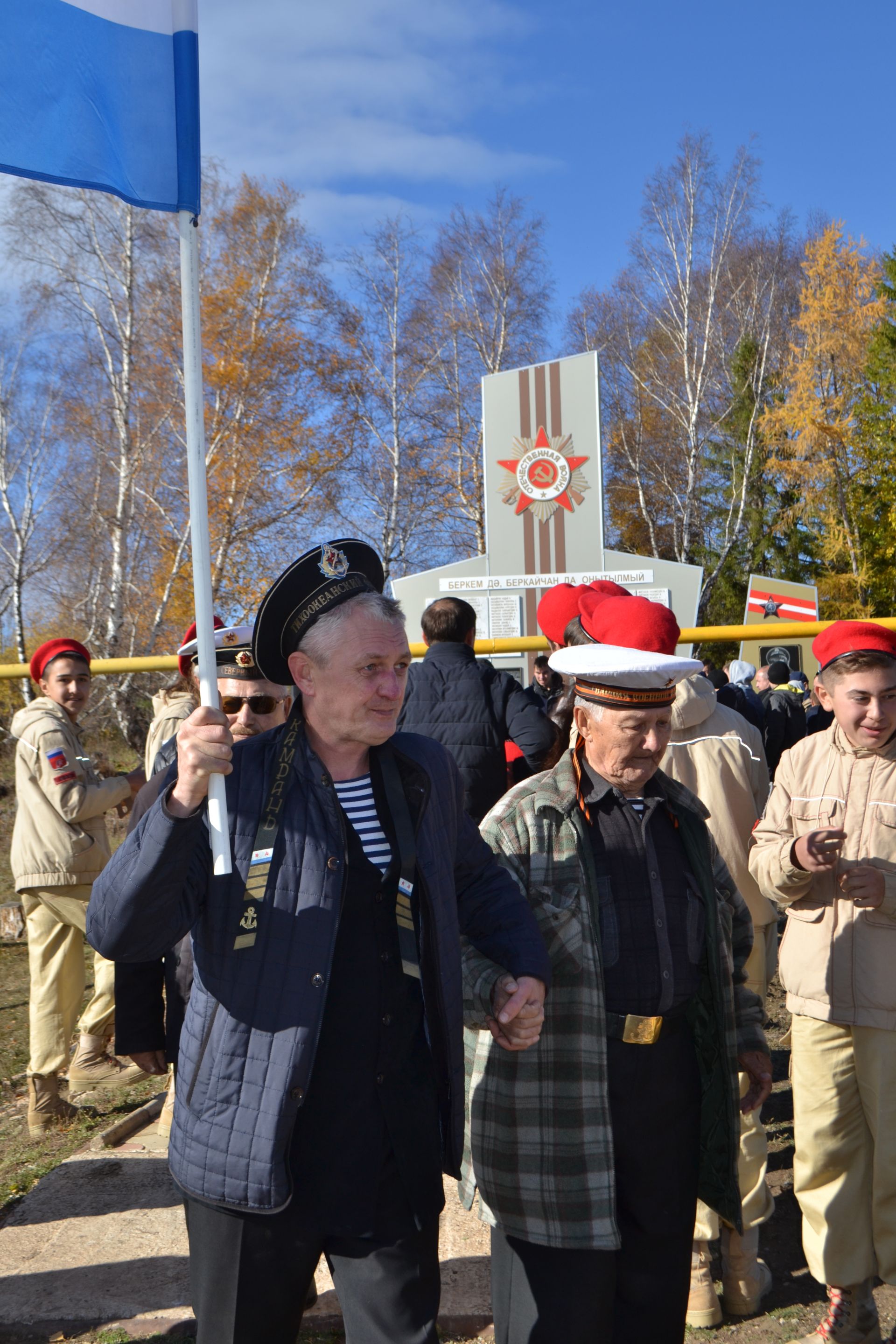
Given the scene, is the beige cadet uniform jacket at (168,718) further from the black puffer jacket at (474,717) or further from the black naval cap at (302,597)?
the black naval cap at (302,597)

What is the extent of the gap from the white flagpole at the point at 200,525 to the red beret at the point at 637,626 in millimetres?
1050

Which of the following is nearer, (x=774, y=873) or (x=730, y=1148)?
(x=730, y=1148)

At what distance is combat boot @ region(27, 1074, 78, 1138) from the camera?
482 centimetres

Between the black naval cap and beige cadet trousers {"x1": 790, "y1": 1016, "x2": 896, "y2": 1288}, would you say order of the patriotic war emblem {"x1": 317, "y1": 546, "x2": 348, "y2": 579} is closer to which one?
the black naval cap

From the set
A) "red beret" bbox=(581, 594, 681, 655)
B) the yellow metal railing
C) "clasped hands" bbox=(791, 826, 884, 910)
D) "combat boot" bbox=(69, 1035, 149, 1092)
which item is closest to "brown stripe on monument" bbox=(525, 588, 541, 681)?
the yellow metal railing

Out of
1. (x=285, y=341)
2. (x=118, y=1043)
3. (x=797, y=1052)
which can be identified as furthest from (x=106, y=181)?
(x=285, y=341)

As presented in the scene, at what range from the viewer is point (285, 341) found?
25.4 metres

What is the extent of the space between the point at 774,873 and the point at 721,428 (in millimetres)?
33225

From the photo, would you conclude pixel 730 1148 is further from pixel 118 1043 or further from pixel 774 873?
pixel 118 1043

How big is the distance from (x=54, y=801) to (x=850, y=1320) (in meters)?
3.87

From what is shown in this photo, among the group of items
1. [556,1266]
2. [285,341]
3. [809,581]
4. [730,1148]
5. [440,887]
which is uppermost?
[285,341]

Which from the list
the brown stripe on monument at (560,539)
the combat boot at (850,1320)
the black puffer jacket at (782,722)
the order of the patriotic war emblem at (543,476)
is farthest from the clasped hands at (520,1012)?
the order of the patriotic war emblem at (543,476)

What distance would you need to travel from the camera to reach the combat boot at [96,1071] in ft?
17.6

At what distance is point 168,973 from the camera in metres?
2.85
